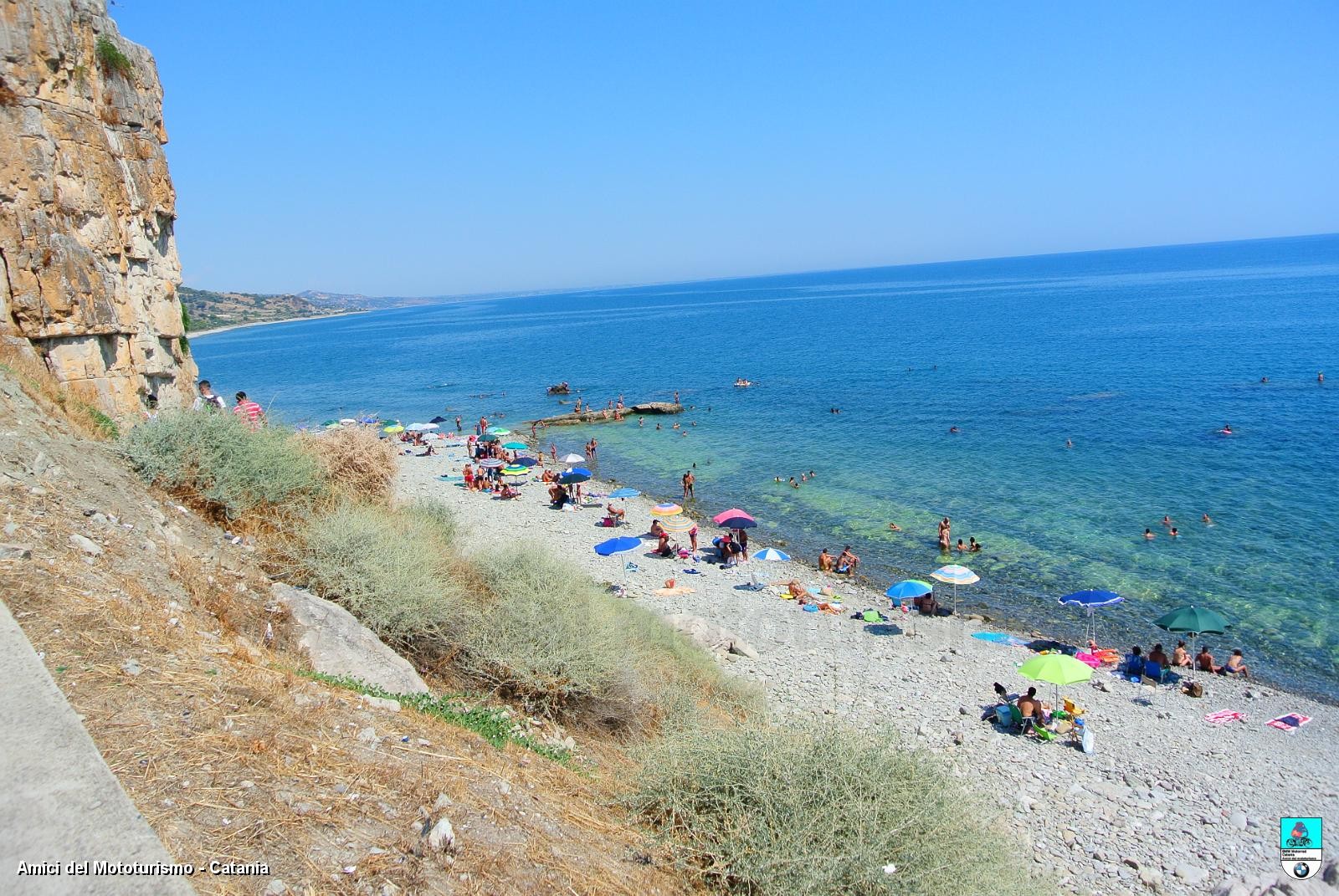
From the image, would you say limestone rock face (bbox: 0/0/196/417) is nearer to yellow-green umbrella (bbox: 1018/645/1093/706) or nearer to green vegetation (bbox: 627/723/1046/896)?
green vegetation (bbox: 627/723/1046/896)

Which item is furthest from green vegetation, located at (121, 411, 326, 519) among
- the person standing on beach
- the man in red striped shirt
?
the man in red striped shirt

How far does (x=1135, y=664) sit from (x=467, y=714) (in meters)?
14.3

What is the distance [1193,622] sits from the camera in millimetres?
16203

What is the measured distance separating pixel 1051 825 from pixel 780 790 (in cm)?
721

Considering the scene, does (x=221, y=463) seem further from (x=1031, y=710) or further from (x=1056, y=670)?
(x=1056, y=670)

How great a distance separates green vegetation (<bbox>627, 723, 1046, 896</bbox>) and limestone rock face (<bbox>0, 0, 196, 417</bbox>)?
11.5 m

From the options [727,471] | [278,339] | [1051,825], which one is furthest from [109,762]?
[278,339]

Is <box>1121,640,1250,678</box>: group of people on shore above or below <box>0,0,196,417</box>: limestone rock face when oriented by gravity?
below

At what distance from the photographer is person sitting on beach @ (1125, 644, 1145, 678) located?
615 inches

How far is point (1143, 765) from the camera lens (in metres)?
12.2

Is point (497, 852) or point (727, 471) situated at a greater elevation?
point (497, 852)

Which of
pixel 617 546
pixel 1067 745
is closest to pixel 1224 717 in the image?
pixel 1067 745

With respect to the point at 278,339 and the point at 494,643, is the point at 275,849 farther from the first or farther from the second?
the point at 278,339

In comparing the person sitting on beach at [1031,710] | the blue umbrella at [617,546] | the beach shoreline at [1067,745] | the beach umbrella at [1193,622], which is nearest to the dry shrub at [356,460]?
the beach shoreline at [1067,745]
